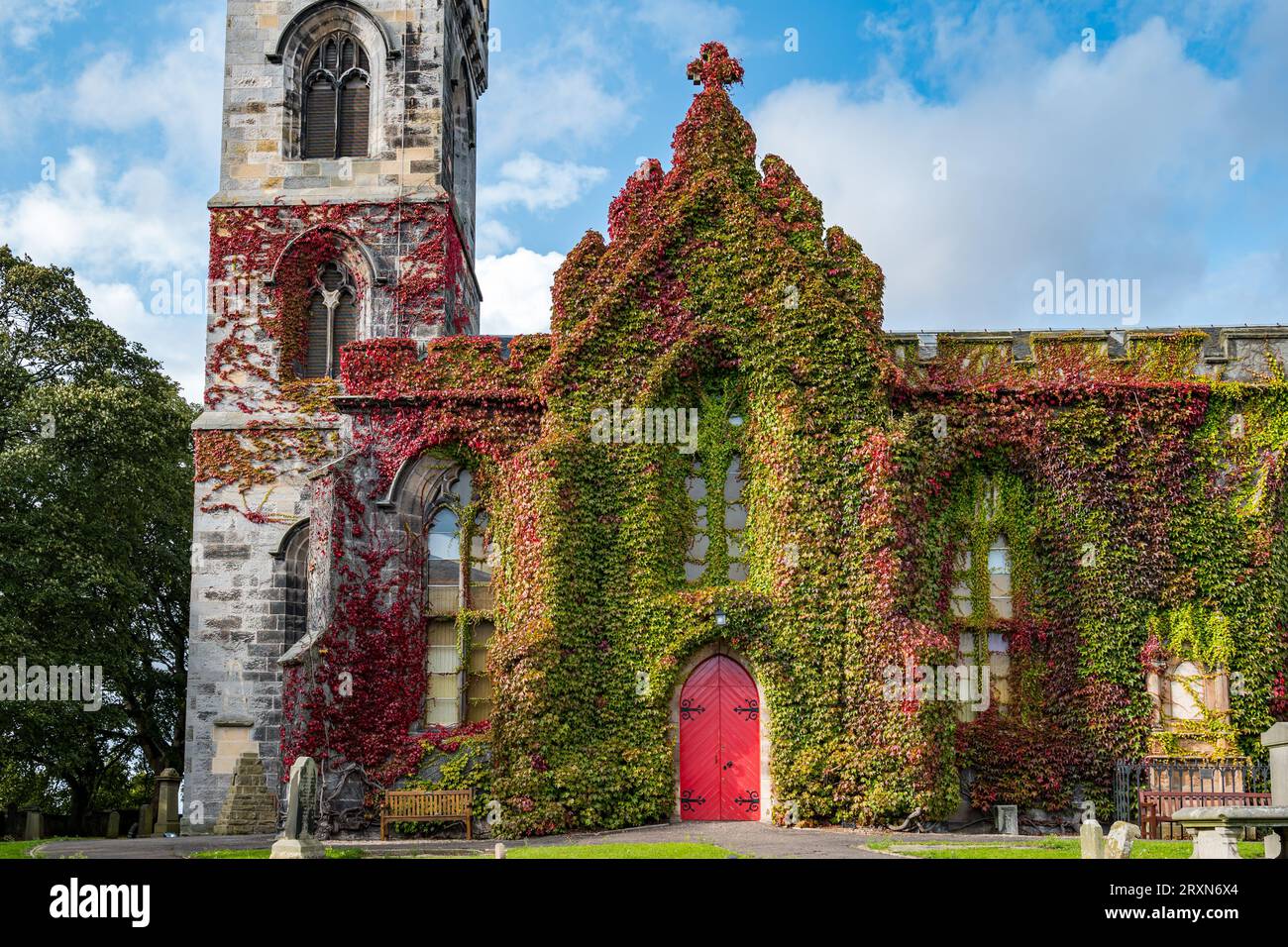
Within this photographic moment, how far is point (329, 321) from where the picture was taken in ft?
92.4

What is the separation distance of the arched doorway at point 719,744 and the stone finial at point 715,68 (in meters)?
11.0

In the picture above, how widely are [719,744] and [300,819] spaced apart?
324 inches

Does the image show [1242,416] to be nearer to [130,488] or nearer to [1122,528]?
[1122,528]

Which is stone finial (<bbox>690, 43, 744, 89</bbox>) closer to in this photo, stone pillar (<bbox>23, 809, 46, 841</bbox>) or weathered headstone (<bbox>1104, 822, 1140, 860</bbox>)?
weathered headstone (<bbox>1104, 822, 1140, 860</bbox>)

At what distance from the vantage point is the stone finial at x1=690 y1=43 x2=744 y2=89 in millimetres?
25516

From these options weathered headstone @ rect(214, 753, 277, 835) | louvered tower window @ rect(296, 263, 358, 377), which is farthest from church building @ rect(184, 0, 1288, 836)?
louvered tower window @ rect(296, 263, 358, 377)

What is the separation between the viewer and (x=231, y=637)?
85.6 feet

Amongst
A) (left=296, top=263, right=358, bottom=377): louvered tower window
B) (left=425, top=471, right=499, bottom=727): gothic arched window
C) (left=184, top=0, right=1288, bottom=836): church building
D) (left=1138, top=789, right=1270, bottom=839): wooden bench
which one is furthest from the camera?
(left=296, top=263, right=358, bottom=377): louvered tower window

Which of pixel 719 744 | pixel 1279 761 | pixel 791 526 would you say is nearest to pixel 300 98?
pixel 791 526

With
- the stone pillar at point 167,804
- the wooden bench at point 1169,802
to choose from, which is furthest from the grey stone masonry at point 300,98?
the wooden bench at point 1169,802

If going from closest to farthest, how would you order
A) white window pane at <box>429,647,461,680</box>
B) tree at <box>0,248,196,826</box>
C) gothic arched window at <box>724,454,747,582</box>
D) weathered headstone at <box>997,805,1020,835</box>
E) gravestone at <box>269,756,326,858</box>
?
gravestone at <box>269,756,326,858</box> → weathered headstone at <box>997,805,1020,835</box> → gothic arched window at <box>724,454,747,582</box> → white window pane at <box>429,647,461,680</box> → tree at <box>0,248,196,826</box>

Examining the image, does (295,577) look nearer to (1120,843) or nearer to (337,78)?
(337,78)

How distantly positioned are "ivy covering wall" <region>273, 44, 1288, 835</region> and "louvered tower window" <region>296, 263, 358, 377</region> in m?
2.63

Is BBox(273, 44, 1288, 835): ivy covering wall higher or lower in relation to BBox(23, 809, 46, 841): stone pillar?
higher
